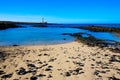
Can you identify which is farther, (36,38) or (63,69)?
(36,38)

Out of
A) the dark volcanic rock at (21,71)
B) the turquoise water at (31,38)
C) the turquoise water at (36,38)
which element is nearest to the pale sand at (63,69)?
the dark volcanic rock at (21,71)

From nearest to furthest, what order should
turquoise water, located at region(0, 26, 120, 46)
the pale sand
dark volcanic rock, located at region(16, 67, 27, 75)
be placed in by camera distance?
the pale sand, dark volcanic rock, located at region(16, 67, 27, 75), turquoise water, located at region(0, 26, 120, 46)

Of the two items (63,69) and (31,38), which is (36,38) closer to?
(31,38)

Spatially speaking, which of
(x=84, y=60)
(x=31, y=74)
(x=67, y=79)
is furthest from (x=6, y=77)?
(x=84, y=60)

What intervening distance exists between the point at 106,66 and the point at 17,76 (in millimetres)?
5163

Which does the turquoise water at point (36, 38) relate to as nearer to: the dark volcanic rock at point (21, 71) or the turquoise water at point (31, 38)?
the turquoise water at point (31, 38)

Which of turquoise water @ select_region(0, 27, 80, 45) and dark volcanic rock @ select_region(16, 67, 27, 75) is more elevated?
dark volcanic rock @ select_region(16, 67, 27, 75)

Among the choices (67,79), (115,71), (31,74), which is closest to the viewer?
(67,79)

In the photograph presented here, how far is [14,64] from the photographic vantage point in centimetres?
1061

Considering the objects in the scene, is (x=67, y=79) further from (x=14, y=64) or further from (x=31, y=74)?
(x=14, y=64)

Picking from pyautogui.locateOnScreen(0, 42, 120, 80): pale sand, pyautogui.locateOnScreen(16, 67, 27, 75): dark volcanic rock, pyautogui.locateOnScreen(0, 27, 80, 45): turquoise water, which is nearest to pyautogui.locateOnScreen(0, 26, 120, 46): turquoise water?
pyautogui.locateOnScreen(0, 27, 80, 45): turquoise water

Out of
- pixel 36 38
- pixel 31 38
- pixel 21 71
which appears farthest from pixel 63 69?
pixel 31 38

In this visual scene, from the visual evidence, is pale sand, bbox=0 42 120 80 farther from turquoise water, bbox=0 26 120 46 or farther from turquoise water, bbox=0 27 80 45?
turquoise water, bbox=0 27 80 45

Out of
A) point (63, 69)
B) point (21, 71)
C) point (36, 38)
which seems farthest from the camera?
point (36, 38)
